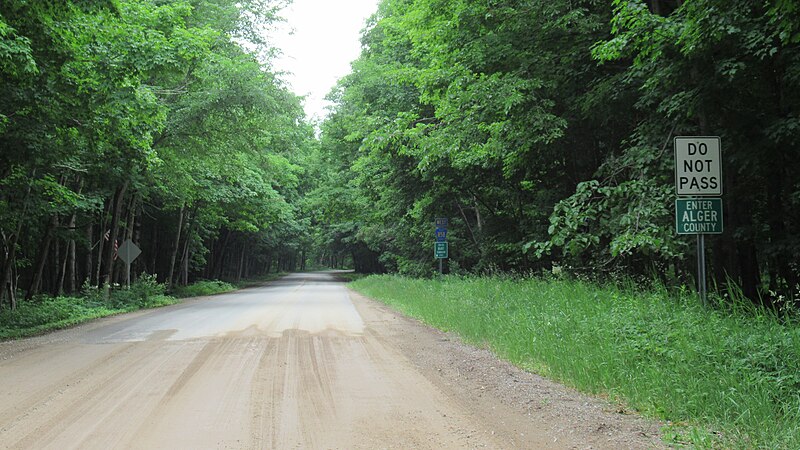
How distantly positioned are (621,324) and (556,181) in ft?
28.3

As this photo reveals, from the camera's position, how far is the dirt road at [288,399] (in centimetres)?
476

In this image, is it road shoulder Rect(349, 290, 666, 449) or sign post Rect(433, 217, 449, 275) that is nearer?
road shoulder Rect(349, 290, 666, 449)

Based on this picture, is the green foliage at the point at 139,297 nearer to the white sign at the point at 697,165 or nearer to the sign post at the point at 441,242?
the sign post at the point at 441,242

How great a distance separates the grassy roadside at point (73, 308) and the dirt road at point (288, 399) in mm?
3503

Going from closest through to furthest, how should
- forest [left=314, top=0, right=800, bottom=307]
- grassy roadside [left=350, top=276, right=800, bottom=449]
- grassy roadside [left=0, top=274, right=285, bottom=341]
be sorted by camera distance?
1. grassy roadside [left=350, top=276, right=800, bottom=449]
2. forest [left=314, top=0, right=800, bottom=307]
3. grassy roadside [left=0, top=274, right=285, bottom=341]

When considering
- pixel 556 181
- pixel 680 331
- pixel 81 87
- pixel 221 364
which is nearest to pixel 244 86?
pixel 81 87

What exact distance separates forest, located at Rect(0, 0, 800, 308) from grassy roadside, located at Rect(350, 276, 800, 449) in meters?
0.90

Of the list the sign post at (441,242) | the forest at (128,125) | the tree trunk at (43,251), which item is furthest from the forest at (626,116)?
the tree trunk at (43,251)

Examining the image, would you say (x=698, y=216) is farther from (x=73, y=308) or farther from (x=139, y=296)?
(x=139, y=296)

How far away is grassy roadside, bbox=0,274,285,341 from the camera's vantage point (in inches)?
539

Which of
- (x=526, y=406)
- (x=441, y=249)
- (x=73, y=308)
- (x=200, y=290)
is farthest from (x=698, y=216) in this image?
(x=200, y=290)

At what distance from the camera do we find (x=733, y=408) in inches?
182

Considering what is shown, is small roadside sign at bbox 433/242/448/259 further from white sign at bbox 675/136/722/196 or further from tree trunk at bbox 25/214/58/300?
tree trunk at bbox 25/214/58/300

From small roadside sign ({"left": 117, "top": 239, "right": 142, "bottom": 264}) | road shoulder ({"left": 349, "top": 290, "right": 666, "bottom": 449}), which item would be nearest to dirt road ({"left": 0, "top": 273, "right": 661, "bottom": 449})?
road shoulder ({"left": 349, "top": 290, "right": 666, "bottom": 449})
